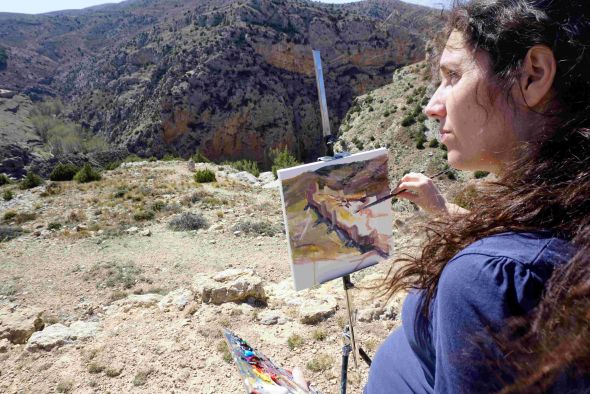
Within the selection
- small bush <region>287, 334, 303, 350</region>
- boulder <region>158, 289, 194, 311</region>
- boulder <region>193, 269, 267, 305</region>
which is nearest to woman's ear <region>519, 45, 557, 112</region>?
small bush <region>287, 334, 303, 350</region>

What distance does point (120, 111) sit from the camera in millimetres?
42812

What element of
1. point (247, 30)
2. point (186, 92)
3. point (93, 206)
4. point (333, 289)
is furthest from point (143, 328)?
point (247, 30)

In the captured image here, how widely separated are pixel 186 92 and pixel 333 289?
1446 inches

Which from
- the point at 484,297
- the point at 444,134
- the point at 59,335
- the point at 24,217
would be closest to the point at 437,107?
the point at 444,134

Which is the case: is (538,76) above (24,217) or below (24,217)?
above

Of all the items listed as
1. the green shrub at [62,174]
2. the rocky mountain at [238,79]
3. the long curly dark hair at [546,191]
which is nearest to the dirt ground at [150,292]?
the long curly dark hair at [546,191]

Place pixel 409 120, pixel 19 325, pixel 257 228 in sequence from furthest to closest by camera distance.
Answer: pixel 409 120
pixel 257 228
pixel 19 325

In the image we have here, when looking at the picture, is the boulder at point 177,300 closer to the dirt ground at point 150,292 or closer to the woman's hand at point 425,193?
the dirt ground at point 150,292

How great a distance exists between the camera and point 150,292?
5.88m

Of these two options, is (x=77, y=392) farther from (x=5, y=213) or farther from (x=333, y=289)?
(x=5, y=213)

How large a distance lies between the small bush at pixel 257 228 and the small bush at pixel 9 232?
19.4ft

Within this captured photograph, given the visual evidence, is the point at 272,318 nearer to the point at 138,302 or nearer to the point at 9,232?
the point at 138,302

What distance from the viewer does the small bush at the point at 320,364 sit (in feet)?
11.2

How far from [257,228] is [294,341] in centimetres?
501
